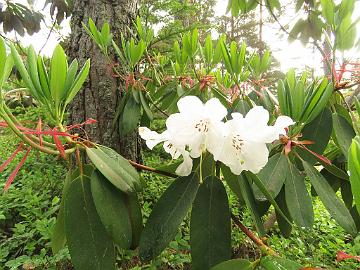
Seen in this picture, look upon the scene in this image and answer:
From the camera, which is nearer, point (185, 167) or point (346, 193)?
point (185, 167)

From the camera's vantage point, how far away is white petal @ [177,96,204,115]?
20.1 inches

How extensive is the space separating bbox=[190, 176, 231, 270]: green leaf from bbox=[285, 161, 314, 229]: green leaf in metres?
0.13

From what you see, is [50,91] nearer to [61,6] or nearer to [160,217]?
[160,217]

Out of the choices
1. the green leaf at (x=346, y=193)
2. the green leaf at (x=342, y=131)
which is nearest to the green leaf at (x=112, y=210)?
the green leaf at (x=342, y=131)

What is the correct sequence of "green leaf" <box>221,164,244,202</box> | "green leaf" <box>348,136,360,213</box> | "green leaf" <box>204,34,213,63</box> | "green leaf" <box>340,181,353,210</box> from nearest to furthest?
"green leaf" <box>348,136,360,213</box>
"green leaf" <box>221,164,244,202</box>
"green leaf" <box>340,181,353,210</box>
"green leaf" <box>204,34,213,63</box>

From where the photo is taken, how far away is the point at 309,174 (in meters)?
0.67

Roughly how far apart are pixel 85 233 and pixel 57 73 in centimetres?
28

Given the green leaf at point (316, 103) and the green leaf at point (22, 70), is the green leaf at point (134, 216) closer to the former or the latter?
the green leaf at point (22, 70)

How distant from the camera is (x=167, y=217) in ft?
2.02

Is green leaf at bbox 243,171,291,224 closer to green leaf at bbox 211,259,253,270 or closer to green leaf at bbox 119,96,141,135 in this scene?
green leaf at bbox 211,259,253,270

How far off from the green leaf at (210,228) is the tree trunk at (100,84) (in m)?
0.83

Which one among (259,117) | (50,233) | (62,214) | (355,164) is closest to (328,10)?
(259,117)

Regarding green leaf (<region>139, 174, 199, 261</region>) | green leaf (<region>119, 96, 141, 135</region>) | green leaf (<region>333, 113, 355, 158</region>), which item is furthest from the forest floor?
green leaf (<region>333, 113, 355, 158</region>)

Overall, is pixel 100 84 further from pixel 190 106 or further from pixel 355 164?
pixel 355 164
